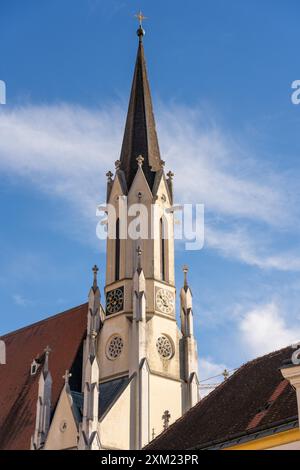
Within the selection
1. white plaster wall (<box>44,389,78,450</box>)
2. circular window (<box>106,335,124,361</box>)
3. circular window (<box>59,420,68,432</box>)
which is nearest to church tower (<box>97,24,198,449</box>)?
circular window (<box>106,335,124,361</box>)

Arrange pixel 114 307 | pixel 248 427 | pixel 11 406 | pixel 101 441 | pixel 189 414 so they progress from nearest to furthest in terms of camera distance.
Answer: pixel 248 427, pixel 189 414, pixel 101 441, pixel 114 307, pixel 11 406

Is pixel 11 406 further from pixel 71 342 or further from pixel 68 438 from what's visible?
pixel 68 438

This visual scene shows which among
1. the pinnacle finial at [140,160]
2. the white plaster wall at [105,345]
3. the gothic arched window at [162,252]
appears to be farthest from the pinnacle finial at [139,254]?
the pinnacle finial at [140,160]

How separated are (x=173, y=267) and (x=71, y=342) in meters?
5.79

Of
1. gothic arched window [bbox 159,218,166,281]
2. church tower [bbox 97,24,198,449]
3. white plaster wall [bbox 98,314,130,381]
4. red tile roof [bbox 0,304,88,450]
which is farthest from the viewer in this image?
gothic arched window [bbox 159,218,166,281]

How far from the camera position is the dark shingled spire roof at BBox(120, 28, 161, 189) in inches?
1522

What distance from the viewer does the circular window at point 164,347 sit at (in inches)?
1362

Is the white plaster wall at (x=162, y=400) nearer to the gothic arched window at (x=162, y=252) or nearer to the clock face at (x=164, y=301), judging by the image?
the clock face at (x=164, y=301)

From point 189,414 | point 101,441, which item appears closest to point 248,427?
point 189,414

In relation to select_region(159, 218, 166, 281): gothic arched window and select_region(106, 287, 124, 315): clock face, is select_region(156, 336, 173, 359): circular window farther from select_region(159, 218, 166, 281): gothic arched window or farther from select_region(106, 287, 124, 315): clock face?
select_region(159, 218, 166, 281): gothic arched window

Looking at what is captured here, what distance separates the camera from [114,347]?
3488 cm

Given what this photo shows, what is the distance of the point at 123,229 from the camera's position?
37.1 metres

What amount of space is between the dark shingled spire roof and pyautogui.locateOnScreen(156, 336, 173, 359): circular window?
23.6 ft

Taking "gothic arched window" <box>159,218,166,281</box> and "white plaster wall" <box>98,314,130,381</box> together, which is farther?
"gothic arched window" <box>159,218,166,281</box>
